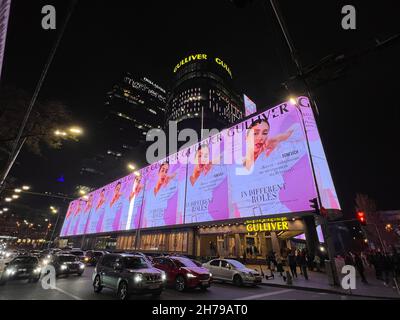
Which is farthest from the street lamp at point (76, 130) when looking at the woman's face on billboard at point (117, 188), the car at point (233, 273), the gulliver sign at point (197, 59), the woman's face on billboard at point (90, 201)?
the gulliver sign at point (197, 59)

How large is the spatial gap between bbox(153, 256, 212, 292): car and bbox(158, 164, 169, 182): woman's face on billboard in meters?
22.8

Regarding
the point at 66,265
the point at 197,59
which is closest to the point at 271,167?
the point at 66,265

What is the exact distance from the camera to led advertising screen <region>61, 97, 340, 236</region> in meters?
19.6

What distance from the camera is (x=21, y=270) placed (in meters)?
12.7

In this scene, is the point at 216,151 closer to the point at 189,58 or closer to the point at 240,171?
the point at 240,171

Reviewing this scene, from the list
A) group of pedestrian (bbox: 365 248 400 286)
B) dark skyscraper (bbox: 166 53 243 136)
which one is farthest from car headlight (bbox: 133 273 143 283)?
dark skyscraper (bbox: 166 53 243 136)

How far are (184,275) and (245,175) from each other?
46.5 ft

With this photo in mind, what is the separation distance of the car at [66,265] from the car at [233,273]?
9723 mm

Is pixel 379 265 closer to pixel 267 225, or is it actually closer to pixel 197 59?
pixel 267 225

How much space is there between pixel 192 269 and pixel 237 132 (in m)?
18.6

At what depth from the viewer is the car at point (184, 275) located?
36.2 ft

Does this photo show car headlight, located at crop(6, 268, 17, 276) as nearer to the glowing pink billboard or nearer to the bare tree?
the bare tree

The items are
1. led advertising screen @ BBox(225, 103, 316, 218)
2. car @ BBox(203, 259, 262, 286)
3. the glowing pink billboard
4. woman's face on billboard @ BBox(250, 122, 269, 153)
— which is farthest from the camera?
the glowing pink billboard
